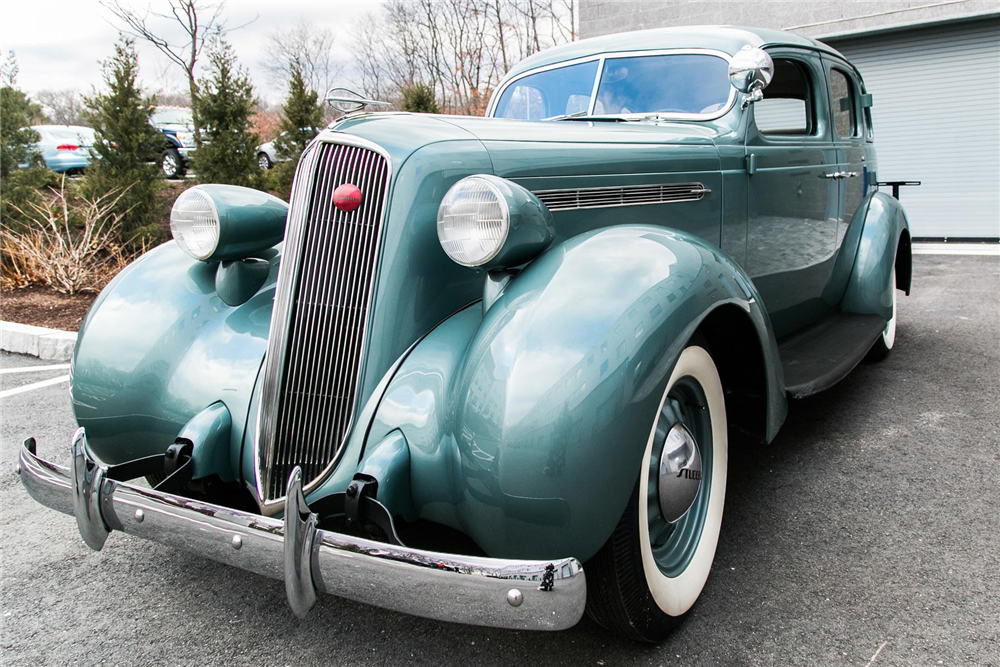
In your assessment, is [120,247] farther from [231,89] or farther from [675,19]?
[675,19]

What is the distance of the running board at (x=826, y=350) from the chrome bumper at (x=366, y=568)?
1496mm

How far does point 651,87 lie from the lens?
304 centimetres

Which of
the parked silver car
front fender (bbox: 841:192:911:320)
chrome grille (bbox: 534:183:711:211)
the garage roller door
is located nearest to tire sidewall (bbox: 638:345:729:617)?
chrome grille (bbox: 534:183:711:211)

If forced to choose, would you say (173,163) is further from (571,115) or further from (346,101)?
(346,101)

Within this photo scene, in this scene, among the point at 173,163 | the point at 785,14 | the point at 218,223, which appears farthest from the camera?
the point at 173,163

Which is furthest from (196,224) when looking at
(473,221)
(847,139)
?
(847,139)

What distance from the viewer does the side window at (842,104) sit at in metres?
3.79

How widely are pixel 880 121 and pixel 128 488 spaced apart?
35.8 ft

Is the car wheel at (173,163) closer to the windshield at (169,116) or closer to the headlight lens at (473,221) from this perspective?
the windshield at (169,116)

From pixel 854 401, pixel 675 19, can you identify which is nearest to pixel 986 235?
pixel 675 19

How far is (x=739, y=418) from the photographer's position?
7.80 ft

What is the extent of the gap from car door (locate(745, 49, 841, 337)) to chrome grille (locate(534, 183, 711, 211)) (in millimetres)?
498

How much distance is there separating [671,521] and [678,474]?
0.42 ft

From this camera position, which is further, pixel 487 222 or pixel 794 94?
pixel 794 94
